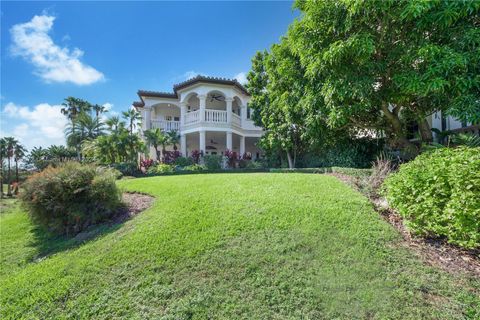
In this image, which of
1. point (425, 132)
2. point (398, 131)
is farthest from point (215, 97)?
point (425, 132)

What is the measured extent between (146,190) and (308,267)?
6.88m

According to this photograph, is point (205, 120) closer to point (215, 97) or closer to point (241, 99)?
point (215, 97)

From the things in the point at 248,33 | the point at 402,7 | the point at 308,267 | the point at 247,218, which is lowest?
the point at 308,267

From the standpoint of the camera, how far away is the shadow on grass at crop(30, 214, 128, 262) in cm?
562

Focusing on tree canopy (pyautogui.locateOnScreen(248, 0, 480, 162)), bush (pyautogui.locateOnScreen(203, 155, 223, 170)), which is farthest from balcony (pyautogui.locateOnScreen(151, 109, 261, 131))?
tree canopy (pyautogui.locateOnScreen(248, 0, 480, 162))

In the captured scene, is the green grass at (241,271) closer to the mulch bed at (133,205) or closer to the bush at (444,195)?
the bush at (444,195)

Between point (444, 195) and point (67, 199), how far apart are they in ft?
27.9

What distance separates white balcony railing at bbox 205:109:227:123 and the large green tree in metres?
11.1

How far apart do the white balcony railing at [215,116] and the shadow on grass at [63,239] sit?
13595 mm

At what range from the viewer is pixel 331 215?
211 inches

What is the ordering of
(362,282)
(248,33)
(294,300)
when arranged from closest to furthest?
(294,300), (362,282), (248,33)

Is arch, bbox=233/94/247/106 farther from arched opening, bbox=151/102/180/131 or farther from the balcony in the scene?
arched opening, bbox=151/102/180/131

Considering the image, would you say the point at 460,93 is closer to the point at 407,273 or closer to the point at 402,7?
the point at 402,7

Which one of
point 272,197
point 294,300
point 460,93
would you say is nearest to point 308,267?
point 294,300
